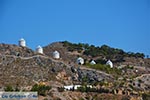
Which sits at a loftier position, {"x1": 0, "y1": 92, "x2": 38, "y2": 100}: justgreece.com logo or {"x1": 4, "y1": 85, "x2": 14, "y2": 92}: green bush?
{"x1": 4, "y1": 85, "x2": 14, "y2": 92}: green bush

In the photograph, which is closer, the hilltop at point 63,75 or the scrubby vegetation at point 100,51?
the hilltop at point 63,75

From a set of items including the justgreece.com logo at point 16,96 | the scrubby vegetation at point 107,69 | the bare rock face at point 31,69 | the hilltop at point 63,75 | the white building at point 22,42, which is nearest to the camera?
the justgreece.com logo at point 16,96

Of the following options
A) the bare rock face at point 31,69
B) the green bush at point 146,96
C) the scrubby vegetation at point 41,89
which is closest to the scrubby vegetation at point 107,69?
the bare rock face at point 31,69

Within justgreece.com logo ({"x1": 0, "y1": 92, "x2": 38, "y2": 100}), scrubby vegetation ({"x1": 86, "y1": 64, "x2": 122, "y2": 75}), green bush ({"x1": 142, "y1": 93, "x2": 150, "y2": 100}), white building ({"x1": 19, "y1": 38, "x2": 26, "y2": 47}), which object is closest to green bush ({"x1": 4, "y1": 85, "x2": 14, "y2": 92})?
justgreece.com logo ({"x1": 0, "y1": 92, "x2": 38, "y2": 100})

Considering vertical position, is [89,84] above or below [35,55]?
below

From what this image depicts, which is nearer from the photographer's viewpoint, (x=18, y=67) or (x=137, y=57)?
(x=18, y=67)

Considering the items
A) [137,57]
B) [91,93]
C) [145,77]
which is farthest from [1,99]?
[137,57]

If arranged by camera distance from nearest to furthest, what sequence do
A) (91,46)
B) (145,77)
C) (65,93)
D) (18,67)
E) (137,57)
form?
(65,93), (18,67), (145,77), (137,57), (91,46)

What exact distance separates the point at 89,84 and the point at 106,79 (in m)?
5.36

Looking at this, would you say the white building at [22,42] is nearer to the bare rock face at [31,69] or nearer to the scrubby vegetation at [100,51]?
the bare rock face at [31,69]

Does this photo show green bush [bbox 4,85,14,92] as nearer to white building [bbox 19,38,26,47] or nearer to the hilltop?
the hilltop

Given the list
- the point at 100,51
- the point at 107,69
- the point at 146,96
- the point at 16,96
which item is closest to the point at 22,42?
the point at 107,69

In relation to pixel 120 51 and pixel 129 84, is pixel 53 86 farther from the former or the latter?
pixel 120 51

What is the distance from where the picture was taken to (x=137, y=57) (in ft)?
350
